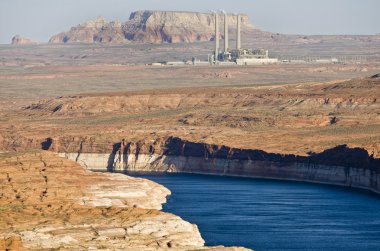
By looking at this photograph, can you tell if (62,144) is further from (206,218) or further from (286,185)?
(206,218)

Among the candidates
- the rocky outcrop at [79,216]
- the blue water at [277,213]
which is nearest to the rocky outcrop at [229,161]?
the blue water at [277,213]

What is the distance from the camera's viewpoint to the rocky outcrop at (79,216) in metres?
89.4

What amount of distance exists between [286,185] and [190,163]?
2520cm

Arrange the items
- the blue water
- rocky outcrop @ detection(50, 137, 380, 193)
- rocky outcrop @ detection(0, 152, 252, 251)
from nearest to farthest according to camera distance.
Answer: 1. rocky outcrop @ detection(0, 152, 252, 251)
2. the blue water
3. rocky outcrop @ detection(50, 137, 380, 193)

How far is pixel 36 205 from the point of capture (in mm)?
105625

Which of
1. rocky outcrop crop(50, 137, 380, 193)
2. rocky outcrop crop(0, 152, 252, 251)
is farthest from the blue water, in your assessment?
rocky outcrop crop(0, 152, 252, 251)

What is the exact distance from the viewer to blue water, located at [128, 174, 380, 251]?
106m

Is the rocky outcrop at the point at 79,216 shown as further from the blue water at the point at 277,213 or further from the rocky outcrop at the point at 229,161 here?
the rocky outcrop at the point at 229,161

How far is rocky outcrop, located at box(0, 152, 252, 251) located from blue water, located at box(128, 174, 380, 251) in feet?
17.3

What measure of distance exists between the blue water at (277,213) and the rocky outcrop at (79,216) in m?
5.27

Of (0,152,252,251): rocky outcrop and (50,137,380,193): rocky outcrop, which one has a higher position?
(0,152,252,251): rocky outcrop

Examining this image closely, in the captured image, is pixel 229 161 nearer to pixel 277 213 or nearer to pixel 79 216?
pixel 277 213

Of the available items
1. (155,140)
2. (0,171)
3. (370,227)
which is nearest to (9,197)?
(0,171)

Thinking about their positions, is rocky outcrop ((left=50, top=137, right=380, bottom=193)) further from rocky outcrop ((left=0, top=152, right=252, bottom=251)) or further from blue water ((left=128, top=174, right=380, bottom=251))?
rocky outcrop ((left=0, top=152, right=252, bottom=251))
